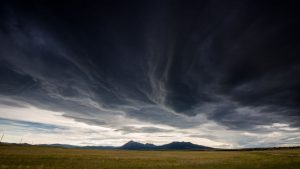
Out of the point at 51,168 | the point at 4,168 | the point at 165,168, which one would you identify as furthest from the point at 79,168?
the point at 165,168

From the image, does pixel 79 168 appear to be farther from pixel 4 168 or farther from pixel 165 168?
pixel 165 168

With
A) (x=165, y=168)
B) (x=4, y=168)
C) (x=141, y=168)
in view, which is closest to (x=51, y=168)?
(x=4, y=168)

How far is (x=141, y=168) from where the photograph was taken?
105 feet

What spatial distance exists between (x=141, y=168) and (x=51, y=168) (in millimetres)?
13667

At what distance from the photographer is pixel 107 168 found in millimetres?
30578

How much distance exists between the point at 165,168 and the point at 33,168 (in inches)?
787

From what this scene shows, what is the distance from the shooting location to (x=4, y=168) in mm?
24984

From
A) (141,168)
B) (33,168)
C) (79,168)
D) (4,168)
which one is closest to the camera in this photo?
(4,168)

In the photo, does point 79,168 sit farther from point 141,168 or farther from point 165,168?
point 165,168

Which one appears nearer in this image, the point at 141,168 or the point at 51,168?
the point at 51,168

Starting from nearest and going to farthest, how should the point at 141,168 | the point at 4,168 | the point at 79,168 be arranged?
the point at 4,168
the point at 79,168
the point at 141,168

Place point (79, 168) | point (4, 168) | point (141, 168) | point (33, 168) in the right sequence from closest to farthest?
point (4, 168)
point (33, 168)
point (79, 168)
point (141, 168)

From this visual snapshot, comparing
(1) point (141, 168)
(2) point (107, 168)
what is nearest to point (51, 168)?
(2) point (107, 168)

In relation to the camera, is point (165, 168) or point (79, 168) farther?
point (165, 168)
